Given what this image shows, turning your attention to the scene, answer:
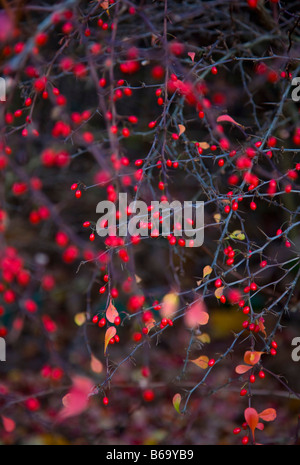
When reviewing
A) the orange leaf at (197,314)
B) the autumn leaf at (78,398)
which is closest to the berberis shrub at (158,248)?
the autumn leaf at (78,398)

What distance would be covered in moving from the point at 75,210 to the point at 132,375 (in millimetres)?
1477

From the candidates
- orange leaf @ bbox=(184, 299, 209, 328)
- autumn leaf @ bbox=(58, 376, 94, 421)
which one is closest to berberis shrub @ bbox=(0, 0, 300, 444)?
autumn leaf @ bbox=(58, 376, 94, 421)

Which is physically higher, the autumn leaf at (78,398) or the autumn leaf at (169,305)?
the autumn leaf at (169,305)

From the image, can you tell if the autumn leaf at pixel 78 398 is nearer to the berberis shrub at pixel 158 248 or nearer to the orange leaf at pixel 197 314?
the berberis shrub at pixel 158 248

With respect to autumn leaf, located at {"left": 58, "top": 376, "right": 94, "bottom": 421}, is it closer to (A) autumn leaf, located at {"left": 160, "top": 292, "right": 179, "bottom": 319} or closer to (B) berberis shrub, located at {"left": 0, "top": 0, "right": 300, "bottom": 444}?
(B) berberis shrub, located at {"left": 0, "top": 0, "right": 300, "bottom": 444}

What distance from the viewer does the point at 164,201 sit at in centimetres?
151

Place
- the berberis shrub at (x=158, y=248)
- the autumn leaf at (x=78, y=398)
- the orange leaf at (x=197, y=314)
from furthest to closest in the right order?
the berberis shrub at (x=158, y=248) → the autumn leaf at (x=78, y=398) → the orange leaf at (x=197, y=314)

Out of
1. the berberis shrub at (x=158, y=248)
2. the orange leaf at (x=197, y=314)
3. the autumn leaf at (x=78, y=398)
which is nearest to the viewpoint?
the orange leaf at (x=197, y=314)

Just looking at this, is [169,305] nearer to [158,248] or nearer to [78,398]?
[78,398]

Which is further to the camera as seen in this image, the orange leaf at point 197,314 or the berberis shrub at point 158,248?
the berberis shrub at point 158,248

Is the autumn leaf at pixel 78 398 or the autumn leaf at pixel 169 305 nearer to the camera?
the autumn leaf at pixel 169 305
